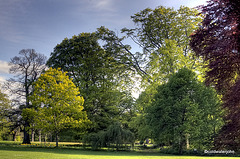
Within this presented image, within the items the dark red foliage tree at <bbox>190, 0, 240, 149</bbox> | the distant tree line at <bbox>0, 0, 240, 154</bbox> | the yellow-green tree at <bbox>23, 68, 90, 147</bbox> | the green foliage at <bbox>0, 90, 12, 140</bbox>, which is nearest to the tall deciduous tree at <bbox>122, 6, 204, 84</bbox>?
the distant tree line at <bbox>0, 0, 240, 154</bbox>

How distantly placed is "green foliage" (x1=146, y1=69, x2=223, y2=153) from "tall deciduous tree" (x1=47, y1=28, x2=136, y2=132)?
325 inches

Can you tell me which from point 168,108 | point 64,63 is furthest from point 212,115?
point 64,63

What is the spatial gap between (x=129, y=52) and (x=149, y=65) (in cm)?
→ 315

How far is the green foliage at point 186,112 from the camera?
16109 millimetres

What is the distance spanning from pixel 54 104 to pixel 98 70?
24.1 ft

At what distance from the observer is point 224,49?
5.72 meters

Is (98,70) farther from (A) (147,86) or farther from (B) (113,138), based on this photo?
(B) (113,138)

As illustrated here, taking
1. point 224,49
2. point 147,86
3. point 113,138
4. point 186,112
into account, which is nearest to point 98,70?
point 147,86

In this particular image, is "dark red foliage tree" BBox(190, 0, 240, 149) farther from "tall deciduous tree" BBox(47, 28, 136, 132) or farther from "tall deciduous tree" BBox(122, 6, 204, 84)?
"tall deciduous tree" BBox(47, 28, 136, 132)

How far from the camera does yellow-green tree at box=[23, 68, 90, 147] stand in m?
21.7

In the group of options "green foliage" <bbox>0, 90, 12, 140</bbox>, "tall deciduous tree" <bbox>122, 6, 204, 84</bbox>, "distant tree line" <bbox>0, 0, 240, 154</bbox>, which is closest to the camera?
"distant tree line" <bbox>0, 0, 240, 154</bbox>

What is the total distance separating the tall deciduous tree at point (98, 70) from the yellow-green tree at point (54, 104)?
3631mm

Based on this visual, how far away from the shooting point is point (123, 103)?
3050 cm

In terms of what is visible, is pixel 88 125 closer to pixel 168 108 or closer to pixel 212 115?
pixel 168 108
